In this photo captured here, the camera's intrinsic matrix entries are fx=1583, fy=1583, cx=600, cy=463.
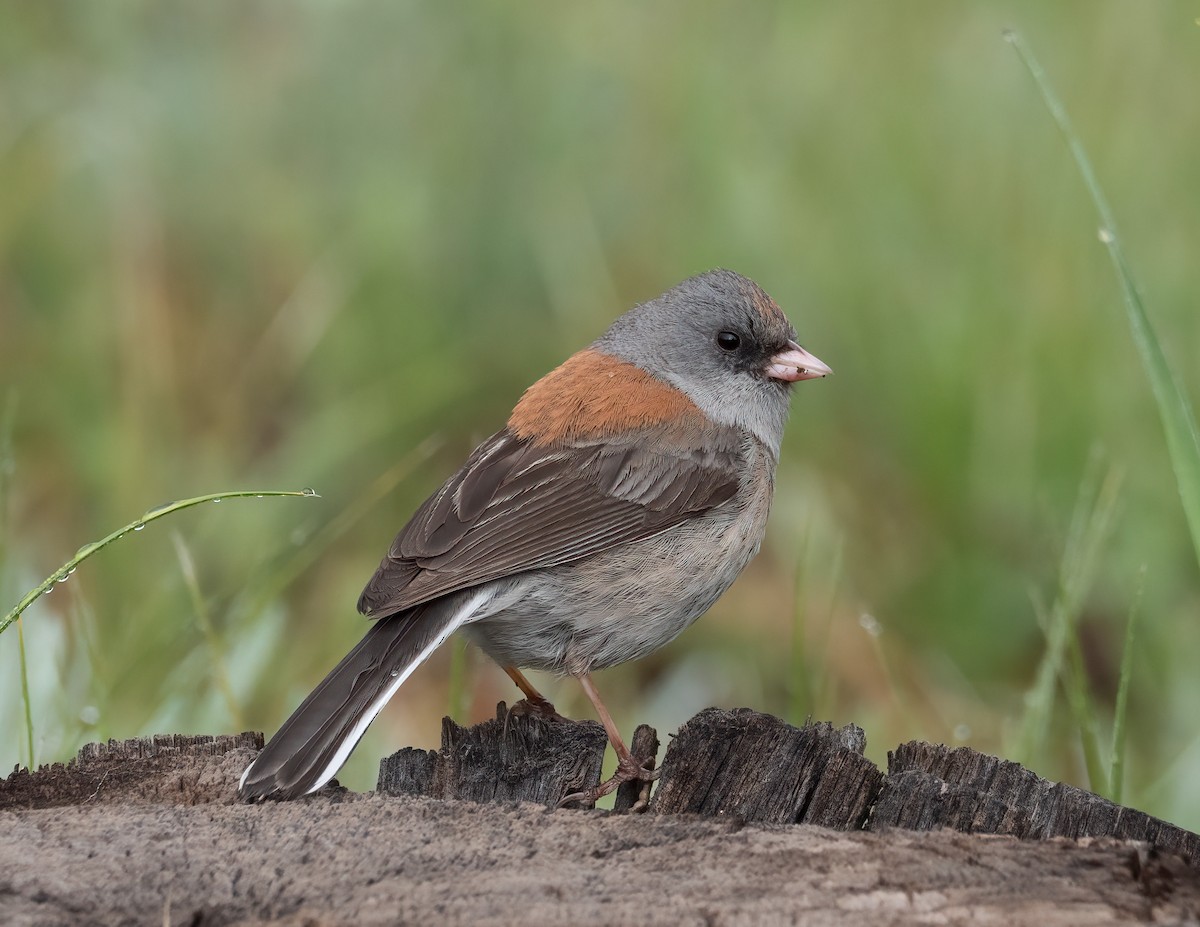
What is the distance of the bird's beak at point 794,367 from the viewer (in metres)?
3.83

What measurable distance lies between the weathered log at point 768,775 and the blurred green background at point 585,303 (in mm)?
917

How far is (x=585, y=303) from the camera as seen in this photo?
17.5 ft

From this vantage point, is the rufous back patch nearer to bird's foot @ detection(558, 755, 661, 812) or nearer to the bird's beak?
the bird's beak

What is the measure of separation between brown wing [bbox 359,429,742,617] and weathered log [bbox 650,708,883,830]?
0.79 meters

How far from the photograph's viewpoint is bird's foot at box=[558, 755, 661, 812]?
7.86ft

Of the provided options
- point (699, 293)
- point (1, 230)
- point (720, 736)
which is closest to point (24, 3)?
point (1, 230)

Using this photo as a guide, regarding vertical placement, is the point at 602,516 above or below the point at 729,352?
below

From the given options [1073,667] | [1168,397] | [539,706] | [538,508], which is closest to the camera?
[1168,397]

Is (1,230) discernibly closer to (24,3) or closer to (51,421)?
(51,421)

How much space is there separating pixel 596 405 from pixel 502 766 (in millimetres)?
1297

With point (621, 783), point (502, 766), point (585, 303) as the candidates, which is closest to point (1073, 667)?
point (621, 783)

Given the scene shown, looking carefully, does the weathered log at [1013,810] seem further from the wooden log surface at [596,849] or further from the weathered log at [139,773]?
the weathered log at [139,773]

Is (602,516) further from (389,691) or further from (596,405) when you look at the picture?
(389,691)

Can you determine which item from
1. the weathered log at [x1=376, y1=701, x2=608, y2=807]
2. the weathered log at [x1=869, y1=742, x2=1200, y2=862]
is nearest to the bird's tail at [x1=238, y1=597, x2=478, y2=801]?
the weathered log at [x1=376, y1=701, x2=608, y2=807]
